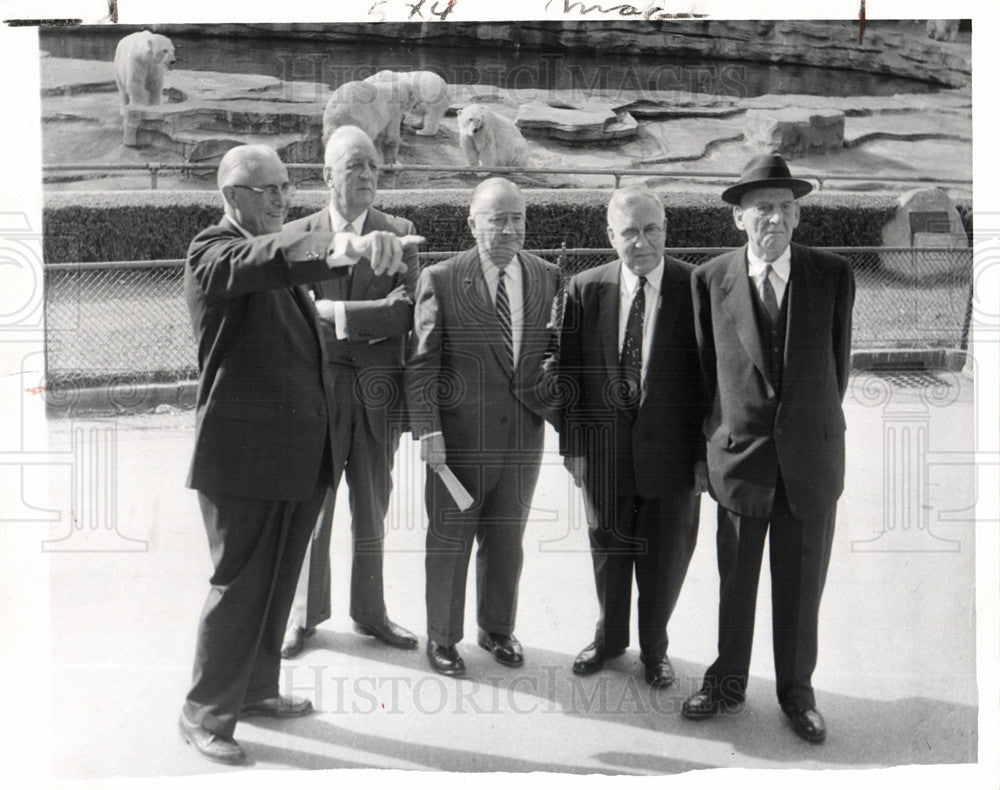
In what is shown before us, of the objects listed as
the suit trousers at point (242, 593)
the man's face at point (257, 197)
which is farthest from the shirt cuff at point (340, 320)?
the suit trousers at point (242, 593)

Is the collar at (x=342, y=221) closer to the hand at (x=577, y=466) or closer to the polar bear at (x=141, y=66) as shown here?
the polar bear at (x=141, y=66)

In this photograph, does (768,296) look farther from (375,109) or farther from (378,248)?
(375,109)

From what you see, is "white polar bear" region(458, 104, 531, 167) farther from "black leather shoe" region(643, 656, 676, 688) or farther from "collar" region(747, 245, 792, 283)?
"black leather shoe" region(643, 656, 676, 688)

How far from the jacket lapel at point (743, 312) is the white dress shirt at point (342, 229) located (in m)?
1.49

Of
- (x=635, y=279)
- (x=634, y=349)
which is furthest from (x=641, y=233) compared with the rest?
(x=634, y=349)

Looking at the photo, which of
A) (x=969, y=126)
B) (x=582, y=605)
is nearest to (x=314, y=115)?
(x=582, y=605)

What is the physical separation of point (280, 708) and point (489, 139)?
8.31ft

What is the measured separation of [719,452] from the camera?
4.41m

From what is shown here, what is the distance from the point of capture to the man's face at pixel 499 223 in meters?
4.46

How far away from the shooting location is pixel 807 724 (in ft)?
14.8

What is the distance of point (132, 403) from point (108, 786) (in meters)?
1.62

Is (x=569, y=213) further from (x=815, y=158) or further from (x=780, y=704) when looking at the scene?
(x=780, y=704)

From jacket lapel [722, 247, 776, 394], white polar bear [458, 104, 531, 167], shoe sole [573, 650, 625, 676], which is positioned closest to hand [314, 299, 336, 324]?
white polar bear [458, 104, 531, 167]

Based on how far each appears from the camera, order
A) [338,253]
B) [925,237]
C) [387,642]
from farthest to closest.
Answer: [925,237] → [387,642] → [338,253]
